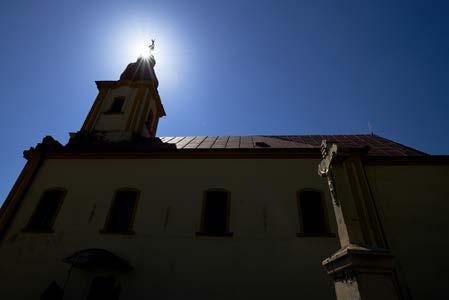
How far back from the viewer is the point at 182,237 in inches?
376

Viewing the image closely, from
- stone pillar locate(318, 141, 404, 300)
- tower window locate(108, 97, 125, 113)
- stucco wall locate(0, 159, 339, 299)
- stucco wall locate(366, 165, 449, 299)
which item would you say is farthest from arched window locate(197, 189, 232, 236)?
tower window locate(108, 97, 125, 113)

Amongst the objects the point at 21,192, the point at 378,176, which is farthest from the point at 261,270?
the point at 21,192

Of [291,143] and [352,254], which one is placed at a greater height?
[291,143]

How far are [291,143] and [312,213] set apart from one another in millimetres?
4567

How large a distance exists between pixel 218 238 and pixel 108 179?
549cm

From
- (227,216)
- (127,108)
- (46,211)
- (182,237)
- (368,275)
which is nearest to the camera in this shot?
(368,275)

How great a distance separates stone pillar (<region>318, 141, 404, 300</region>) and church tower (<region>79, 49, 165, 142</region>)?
12.6m

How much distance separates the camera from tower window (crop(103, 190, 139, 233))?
400 inches

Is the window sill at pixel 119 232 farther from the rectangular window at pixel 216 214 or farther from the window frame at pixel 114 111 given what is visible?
the window frame at pixel 114 111

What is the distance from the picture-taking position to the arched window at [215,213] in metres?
9.75

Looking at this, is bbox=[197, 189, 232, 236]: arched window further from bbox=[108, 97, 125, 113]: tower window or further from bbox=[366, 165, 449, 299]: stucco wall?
bbox=[108, 97, 125, 113]: tower window

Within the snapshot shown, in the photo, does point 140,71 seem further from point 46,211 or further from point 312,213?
point 312,213

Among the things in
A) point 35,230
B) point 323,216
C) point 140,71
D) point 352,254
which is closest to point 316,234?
point 323,216

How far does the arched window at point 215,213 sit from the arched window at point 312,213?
2660 millimetres
